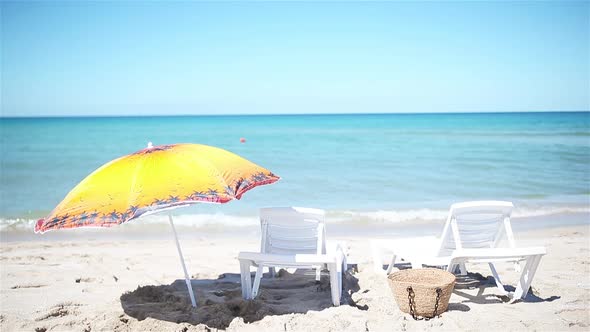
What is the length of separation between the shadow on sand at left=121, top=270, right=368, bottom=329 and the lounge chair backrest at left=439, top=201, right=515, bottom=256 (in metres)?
1.13

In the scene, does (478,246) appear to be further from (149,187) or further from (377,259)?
(149,187)

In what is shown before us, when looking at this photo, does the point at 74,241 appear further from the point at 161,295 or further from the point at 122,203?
the point at 122,203

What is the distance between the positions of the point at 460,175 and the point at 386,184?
336 cm

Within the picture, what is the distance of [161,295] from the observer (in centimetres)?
518

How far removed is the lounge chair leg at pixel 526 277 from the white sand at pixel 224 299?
0.10m

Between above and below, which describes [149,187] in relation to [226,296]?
above

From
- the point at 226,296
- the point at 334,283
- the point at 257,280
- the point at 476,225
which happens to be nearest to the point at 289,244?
the point at 257,280

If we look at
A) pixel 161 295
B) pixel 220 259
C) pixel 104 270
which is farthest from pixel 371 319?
pixel 104 270

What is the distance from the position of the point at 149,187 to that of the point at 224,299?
1661 mm

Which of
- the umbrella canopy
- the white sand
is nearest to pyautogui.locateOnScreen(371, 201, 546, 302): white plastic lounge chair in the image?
the white sand

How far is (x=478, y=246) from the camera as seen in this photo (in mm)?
5250

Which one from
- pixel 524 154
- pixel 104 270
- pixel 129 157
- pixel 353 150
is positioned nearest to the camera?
pixel 129 157

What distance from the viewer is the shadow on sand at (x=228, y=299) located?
456 centimetres

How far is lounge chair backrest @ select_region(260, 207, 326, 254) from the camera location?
5.09 metres
